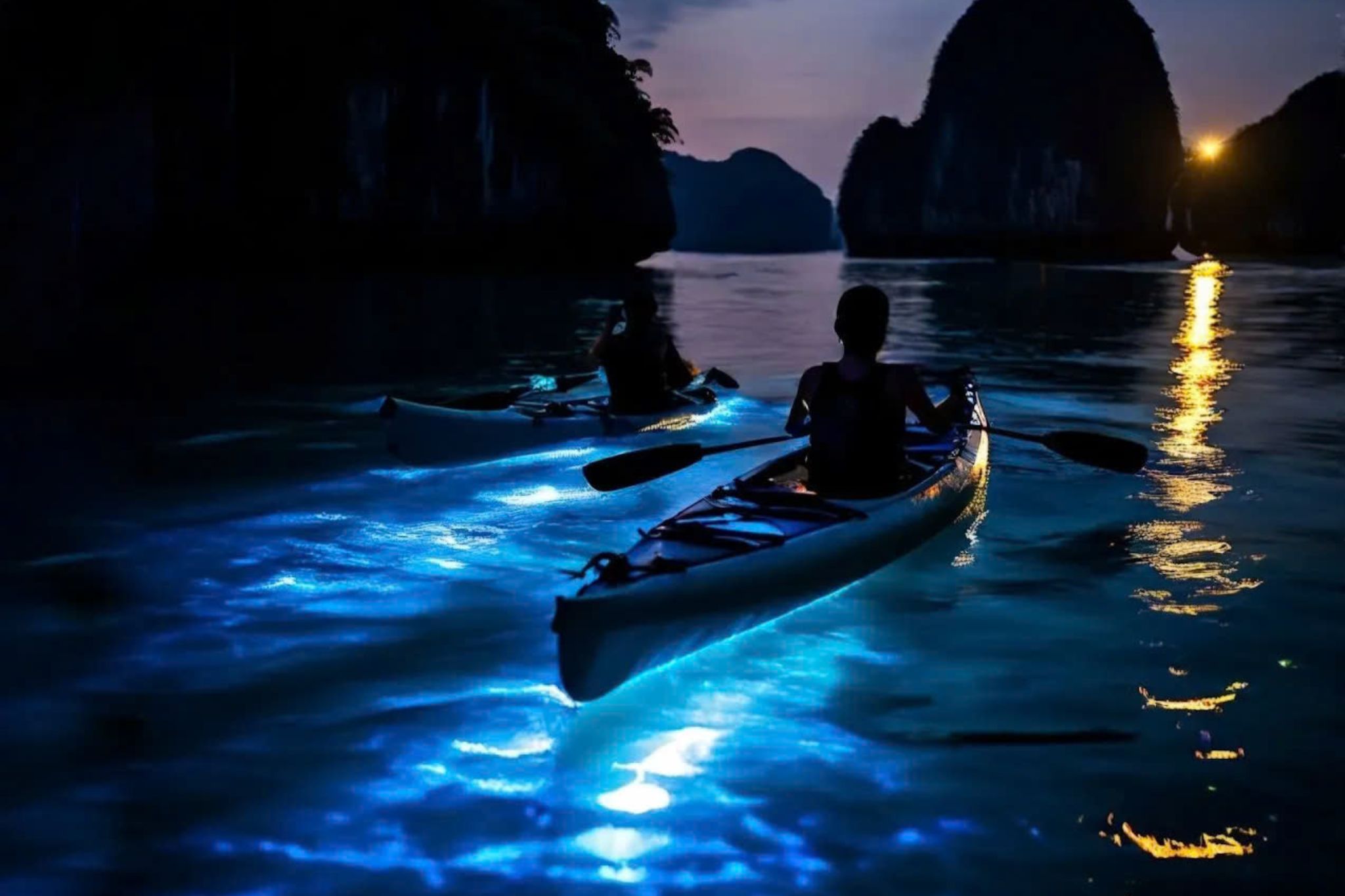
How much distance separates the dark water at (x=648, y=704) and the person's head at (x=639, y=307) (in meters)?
1.25

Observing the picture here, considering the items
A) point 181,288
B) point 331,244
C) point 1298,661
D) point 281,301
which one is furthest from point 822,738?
point 331,244

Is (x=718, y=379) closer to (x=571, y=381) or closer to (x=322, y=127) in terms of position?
(x=571, y=381)

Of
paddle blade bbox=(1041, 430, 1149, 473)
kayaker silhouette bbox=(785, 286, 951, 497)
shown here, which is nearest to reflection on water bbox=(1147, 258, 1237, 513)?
paddle blade bbox=(1041, 430, 1149, 473)

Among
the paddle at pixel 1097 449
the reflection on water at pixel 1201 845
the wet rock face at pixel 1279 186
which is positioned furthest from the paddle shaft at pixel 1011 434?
the wet rock face at pixel 1279 186

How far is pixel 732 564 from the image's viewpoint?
4.91 m

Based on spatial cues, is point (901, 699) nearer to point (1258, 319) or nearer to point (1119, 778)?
point (1119, 778)

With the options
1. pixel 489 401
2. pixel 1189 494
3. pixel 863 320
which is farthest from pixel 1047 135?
pixel 863 320

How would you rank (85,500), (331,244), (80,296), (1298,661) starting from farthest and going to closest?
(331,244)
(80,296)
(85,500)
(1298,661)

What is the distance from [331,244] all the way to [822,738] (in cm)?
3795

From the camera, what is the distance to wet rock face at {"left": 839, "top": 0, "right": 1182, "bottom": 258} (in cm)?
10362

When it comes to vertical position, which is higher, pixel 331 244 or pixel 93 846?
pixel 331 244

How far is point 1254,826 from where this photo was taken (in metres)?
3.79

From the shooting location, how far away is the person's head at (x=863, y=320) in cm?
557

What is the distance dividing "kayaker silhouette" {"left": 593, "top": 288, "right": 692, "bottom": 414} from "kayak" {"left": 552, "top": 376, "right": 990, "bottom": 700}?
9.99 feet
